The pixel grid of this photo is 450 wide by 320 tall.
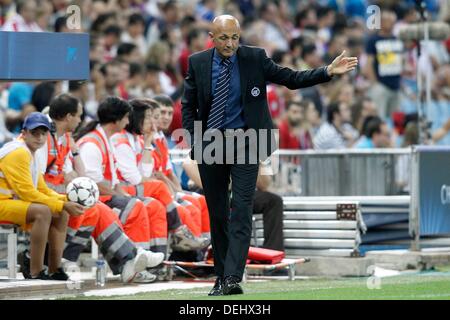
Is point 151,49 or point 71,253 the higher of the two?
point 151,49

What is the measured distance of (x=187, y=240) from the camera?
1573 centimetres

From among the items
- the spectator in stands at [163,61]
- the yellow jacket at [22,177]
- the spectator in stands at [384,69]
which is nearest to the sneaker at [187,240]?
the yellow jacket at [22,177]

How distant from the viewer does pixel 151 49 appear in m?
23.6

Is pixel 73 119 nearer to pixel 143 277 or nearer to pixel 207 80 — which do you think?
pixel 143 277

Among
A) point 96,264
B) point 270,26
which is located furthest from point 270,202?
point 270,26

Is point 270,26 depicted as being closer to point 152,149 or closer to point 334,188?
point 334,188

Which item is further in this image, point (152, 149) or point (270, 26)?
point (270, 26)

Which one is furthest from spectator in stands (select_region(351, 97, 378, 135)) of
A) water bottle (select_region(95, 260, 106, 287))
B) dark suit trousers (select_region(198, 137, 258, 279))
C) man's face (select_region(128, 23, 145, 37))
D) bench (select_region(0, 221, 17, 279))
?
dark suit trousers (select_region(198, 137, 258, 279))

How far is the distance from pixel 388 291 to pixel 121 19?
42.4 feet

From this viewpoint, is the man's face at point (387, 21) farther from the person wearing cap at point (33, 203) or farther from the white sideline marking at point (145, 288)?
the person wearing cap at point (33, 203)

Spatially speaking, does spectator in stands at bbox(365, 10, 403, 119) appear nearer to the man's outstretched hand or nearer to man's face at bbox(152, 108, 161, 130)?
man's face at bbox(152, 108, 161, 130)

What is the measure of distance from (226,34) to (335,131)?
9.13 metres

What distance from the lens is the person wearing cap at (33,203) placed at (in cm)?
1368

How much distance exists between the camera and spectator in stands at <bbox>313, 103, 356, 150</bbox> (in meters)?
20.7
